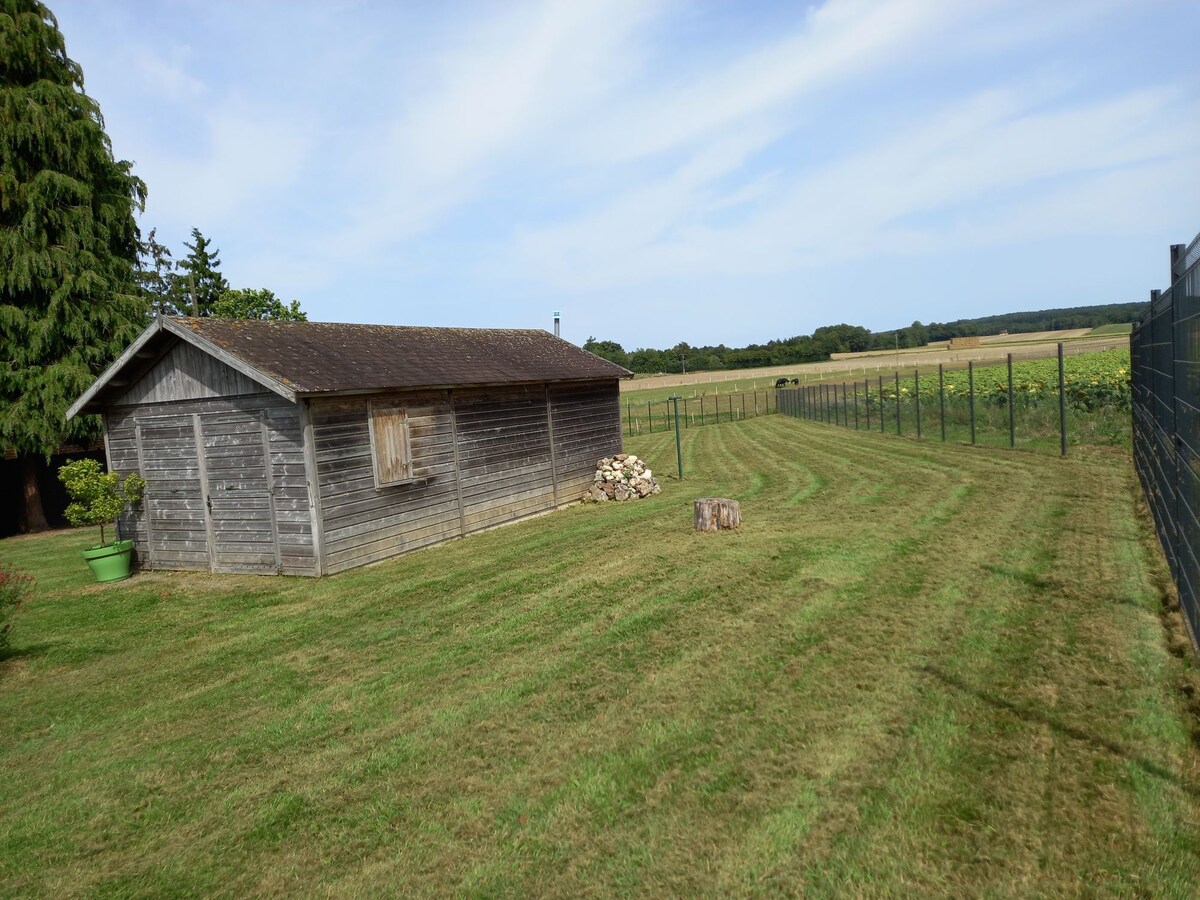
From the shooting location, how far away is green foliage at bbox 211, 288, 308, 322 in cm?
4862

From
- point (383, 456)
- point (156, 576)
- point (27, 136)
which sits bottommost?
point (156, 576)

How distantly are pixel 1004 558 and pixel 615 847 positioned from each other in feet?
20.8

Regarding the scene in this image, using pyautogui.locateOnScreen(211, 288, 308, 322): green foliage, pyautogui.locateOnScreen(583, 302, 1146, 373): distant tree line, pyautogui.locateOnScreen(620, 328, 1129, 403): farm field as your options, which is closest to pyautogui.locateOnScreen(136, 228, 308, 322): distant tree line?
pyautogui.locateOnScreen(211, 288, 308, 322): green foliage

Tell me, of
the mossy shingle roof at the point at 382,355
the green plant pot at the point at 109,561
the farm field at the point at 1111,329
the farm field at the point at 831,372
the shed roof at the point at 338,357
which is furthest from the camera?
the farm field at the point at 1111,329

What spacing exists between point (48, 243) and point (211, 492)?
12906 millimetres

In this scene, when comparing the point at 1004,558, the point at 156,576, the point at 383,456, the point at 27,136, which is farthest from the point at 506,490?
the point at 27,136

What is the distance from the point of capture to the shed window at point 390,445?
1173cm

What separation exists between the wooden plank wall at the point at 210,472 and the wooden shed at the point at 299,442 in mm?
23

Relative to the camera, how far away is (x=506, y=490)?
583 inches

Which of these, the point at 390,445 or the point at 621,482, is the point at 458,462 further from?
the point at 621,482

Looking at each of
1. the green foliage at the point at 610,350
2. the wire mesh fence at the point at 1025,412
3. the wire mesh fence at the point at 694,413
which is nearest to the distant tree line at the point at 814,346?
the green foliage at the point at 610,350

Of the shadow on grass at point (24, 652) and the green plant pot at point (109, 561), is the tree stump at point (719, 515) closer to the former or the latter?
the shadow on grass at point (24, 652)

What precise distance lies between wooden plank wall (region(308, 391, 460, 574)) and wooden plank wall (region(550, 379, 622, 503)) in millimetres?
3662

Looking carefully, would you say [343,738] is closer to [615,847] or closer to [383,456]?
[615,847]
